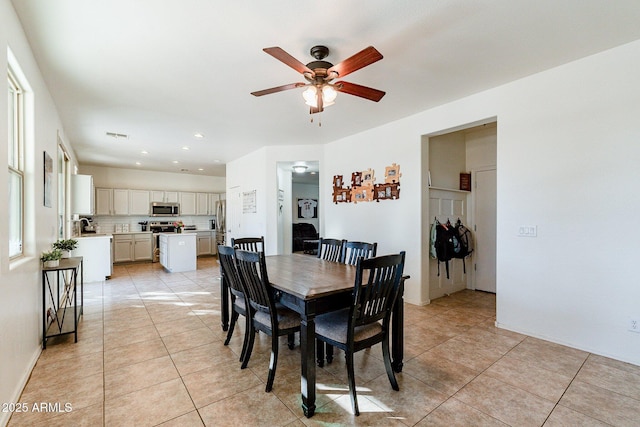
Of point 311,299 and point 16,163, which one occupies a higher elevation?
point 16,163

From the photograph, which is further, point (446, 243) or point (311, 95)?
point (446, 243)

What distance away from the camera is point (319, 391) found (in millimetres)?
2016

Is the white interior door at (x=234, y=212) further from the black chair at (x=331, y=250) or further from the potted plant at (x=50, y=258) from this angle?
the potted plant at (x=50, y=258)

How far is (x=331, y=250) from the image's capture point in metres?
3.32

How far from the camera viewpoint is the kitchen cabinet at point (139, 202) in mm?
7668

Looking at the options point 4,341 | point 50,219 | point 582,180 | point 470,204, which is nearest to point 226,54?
point 4,341

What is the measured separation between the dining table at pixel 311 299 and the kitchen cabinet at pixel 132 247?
21.2ft

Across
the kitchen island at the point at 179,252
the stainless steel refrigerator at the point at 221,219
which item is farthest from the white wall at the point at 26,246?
the stainless steel refrigerator at the point at 221,219

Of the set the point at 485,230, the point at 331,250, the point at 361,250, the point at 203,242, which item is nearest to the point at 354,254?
the point at 361,250

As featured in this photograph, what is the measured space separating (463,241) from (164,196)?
24.9ft

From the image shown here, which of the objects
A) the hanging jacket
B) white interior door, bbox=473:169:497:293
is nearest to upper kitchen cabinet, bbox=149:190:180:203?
the hanging jacket

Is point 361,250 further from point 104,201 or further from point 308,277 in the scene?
point 104,201

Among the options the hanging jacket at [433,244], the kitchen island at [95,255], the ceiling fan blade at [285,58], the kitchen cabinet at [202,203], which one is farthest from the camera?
the kitchen cabinet at [202,203]

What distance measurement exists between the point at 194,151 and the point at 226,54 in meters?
3.93
